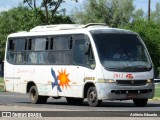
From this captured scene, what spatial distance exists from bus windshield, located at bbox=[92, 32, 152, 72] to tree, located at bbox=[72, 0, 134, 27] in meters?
68.3

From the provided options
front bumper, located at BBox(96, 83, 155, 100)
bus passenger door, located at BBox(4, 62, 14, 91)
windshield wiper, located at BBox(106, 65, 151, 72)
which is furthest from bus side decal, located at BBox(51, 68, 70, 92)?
bus passenger door, located at BBox(4, 62, 14, 91)

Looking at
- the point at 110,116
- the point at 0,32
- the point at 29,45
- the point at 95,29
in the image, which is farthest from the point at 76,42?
the point at 0,32

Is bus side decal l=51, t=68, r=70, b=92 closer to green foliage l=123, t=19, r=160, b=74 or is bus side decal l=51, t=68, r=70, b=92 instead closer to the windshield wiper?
the windshield wiper

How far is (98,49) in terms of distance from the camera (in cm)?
2503

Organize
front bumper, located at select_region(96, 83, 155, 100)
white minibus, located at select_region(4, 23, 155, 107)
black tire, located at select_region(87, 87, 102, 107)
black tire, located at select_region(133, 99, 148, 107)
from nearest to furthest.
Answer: front bumper, located at select_region(96, 83, 155, 100)
white minibus, located at select_region(4, 23, 155, 107)
black tire, located at select_region(87, 87, 102, 107)
black tire, located at select_region(133, 99, 148, 107)

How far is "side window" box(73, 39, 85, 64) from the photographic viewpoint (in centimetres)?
2591

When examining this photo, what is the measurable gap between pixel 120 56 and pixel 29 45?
586 centimetres

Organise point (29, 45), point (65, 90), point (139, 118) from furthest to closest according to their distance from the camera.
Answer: point (29, 45)
point (65, 90)
point (139, 118)

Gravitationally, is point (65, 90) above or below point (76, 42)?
below

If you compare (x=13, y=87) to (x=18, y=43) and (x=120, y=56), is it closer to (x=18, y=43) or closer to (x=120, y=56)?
(x=18, y=43)

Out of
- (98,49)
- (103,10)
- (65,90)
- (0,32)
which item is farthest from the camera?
(0,32)

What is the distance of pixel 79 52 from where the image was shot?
26.1 m

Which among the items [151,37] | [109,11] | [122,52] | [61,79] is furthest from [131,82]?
[109,11]

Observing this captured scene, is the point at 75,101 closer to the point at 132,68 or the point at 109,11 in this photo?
the point at 132,68
